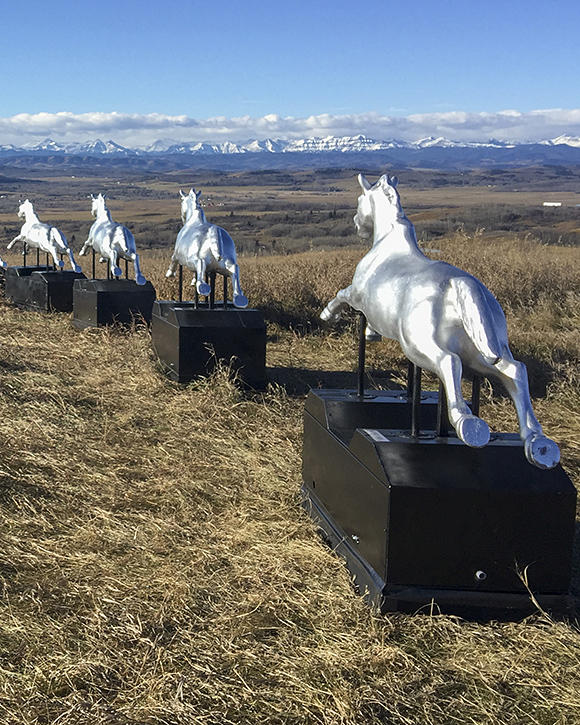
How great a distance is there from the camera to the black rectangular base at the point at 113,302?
10.4 m

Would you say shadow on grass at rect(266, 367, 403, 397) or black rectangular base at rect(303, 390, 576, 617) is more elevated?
black rectangular base at rect(303, 390, 576, 617)

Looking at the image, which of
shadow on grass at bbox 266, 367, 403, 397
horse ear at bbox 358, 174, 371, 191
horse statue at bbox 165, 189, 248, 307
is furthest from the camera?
shadow on grass at bbox 266, 367, 403, 397

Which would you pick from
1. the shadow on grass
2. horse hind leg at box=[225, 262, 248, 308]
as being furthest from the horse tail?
the shadow on grass

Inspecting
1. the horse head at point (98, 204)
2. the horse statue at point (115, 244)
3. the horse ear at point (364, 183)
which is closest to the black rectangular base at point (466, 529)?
the horse ear at point (364, 183)

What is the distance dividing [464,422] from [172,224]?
52807mm

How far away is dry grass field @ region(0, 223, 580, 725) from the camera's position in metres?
3.01

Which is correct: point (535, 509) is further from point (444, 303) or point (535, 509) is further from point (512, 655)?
point (444, 303)

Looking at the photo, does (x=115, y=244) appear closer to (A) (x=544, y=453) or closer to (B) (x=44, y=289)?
(B) (x=44, y=289)

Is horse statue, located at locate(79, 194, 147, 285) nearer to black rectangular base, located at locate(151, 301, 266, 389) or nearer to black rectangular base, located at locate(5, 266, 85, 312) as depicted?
black rectangular base, located at locate(5, 266, 85, 312)

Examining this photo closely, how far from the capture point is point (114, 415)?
22.6ft

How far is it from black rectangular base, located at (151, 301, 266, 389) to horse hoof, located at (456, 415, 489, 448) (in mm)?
4684

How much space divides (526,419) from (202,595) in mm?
1722

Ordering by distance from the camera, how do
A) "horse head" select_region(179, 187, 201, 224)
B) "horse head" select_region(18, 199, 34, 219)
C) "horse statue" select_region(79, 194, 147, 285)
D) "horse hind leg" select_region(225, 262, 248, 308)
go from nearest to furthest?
"horse hind leg" select_region(225, 262, 248, 308) → "horse head" select_region(179, 187, 201, 224) → "horse statue" select_region(79, 194, 147, 285) → "horse head" select_region(18, 199, 34, 219)

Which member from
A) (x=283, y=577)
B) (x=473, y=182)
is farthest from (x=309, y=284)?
(x=473, y=182)
